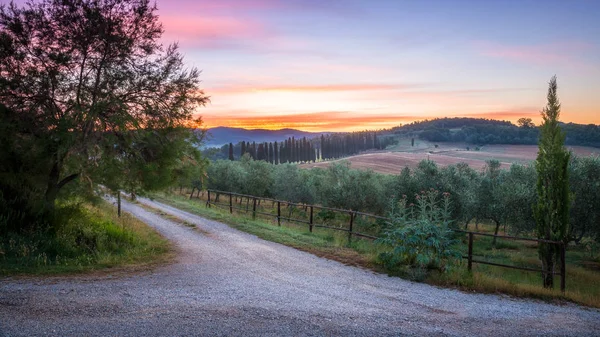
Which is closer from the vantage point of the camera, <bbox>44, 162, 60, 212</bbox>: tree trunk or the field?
<bbox>44, 162, 60, 212</bbox>: tree trunk

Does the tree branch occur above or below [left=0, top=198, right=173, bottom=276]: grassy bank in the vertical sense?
above

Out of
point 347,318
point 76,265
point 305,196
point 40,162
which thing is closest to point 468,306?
point 347,318

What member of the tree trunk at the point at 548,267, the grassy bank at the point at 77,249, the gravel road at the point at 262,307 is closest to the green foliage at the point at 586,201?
the tree trunk at the point at 548,267

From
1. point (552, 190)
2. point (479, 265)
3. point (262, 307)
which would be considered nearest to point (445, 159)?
point (479, 265)

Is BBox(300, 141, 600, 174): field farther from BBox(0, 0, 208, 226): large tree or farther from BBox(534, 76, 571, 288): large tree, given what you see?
BBox(0, 0, 208, 226): large tree

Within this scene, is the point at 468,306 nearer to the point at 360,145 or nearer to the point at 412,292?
the point at 412,292

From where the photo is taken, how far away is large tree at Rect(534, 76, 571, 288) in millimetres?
11703

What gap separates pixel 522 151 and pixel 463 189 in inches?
4053

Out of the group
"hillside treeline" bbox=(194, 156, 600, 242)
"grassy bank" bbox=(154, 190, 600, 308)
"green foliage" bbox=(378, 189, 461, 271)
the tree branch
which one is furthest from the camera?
"hillside treeline" bbox=(194, 156, 600, 242)

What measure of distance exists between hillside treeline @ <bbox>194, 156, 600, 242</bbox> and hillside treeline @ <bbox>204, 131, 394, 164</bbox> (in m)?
48.0

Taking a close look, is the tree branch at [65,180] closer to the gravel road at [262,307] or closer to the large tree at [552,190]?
the gravel road at [262,307]

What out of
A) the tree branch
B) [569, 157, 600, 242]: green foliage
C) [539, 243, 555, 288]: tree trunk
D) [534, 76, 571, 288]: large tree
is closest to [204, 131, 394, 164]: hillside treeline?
[569, 157, 600, 242]: green foliage

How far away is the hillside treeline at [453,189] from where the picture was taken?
21.3 metres

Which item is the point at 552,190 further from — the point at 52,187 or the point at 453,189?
the point at 453,189
